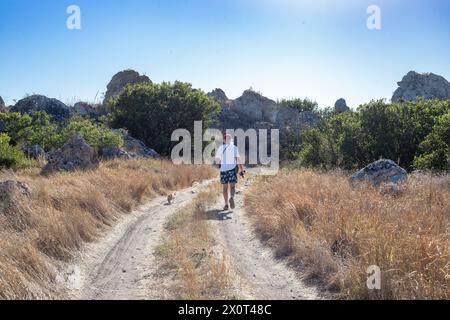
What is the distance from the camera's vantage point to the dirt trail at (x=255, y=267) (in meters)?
5.44

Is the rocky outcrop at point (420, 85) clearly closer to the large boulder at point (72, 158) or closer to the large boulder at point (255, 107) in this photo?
the large boulder at point (255, 107)

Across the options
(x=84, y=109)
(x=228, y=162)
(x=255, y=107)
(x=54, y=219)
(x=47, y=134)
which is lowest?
(x=54, y=219)

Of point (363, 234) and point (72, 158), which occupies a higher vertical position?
point (72, 158)

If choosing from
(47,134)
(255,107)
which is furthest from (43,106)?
(255,107)

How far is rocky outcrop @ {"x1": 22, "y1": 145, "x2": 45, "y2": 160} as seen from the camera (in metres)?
17.4

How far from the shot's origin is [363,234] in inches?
235

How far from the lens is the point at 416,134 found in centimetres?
1598

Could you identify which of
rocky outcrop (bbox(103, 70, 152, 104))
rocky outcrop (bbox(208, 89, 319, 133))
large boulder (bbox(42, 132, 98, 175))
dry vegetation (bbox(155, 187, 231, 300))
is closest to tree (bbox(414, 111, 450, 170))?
dry vegetation (bbox(155, 187, 231, 300))

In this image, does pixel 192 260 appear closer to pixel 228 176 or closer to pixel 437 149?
pixel 228 176

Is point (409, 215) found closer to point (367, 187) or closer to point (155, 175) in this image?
point (367, 187)

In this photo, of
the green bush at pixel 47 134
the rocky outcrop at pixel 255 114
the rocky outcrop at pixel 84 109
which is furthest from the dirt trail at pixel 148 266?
the rocky outcrop at pixel 255 114

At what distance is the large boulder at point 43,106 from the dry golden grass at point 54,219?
16.9 meters

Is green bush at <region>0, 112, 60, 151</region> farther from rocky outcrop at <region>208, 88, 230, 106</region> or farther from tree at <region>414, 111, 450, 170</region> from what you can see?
rocky outcrop at <region>208, 88, 230, 106</region>
